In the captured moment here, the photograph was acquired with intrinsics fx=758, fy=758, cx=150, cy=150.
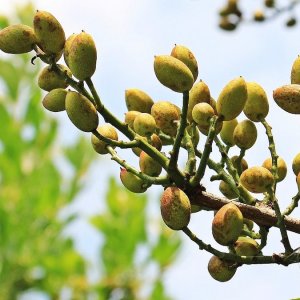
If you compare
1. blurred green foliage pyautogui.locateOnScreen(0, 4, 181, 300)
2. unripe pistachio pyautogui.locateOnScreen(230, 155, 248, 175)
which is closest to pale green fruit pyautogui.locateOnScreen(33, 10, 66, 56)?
unripe pistachio pyautogui.locateOnScreen(230, 155, 248, 175)

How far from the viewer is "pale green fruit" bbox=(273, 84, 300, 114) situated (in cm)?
162

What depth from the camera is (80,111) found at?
149cm

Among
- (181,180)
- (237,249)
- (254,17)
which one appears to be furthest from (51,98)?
(254,17)

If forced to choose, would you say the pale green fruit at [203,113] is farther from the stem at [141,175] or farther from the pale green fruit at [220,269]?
the pale green fruit at [220,269]

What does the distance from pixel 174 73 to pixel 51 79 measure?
0.26 meters

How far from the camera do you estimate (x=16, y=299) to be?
7418 mm

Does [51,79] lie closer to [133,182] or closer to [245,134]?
[133,182]

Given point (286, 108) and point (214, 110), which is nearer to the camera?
point (286, 108)

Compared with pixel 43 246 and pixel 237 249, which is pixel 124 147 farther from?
pixel 43 246

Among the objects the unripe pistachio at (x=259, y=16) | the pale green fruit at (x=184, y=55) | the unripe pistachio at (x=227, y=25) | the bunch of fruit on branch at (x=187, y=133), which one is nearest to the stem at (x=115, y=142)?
the bunch of fruit on branch at (x=187, y=133)

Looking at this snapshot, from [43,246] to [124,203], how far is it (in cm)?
92

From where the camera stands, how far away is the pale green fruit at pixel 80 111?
1.49m

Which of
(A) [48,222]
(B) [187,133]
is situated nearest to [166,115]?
(B) [187,133]

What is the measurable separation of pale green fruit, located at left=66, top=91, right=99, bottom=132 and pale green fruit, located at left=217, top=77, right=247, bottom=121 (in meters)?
0.28
